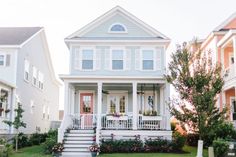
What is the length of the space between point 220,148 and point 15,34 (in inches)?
716

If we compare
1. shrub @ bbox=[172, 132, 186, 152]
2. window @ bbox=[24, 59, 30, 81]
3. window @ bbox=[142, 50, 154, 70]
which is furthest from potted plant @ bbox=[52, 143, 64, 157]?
window @ bbox=[24, 59, 30, 81]

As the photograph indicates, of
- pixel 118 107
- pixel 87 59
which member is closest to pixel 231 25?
pixel 118 107

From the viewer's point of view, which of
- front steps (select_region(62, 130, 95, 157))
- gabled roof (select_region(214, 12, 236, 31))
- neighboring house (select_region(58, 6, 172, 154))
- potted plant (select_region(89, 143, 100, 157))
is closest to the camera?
potted plant (select_region(89, 143, 100, 157))

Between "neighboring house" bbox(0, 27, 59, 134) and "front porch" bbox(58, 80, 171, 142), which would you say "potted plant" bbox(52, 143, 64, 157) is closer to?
"front porch" bbox(58, 80, 171, 142)

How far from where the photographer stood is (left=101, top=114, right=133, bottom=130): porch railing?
20578 mm

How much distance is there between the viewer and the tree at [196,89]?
15.3 meters

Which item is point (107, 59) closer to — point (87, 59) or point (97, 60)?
point (97, 60)

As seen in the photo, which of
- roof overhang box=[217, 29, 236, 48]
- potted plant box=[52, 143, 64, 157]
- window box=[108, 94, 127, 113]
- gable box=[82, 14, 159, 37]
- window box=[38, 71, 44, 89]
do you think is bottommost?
potted plant box=[52, 143, 64, 157]

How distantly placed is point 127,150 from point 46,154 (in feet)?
14.5

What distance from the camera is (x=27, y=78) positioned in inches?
1037

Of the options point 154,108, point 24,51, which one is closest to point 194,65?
point 154,108

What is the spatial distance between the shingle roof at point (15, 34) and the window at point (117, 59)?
6.96 meters

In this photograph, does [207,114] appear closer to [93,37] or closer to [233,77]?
[233,77]

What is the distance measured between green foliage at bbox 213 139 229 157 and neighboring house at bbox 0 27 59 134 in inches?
504
